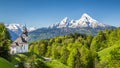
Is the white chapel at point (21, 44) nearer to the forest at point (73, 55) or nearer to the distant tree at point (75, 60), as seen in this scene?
the forest at point (73, 55)

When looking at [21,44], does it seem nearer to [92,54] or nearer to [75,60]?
[75,60]

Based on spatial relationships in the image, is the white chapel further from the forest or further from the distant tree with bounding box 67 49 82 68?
the distant tree with bounding box 67 49 82 68

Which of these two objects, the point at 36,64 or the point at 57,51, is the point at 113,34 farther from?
the point at 36,64

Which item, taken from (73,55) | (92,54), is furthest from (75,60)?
(92,54)

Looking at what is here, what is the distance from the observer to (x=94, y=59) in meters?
139

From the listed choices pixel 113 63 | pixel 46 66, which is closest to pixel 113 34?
pixel 46 66

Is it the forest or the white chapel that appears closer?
the forest

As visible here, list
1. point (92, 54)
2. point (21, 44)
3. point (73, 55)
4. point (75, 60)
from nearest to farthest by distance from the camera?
1. point (75, 60)
2. point (73, 55)
3. point (92, 54)
4. point (21, 44)

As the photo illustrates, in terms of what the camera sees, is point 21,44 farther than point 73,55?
Yes

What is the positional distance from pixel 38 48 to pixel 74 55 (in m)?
64.9

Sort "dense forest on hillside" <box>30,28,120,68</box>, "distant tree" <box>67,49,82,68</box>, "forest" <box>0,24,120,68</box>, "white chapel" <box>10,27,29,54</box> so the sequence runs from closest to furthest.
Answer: "dense forest on hillside" <box>30,28,120,68</box>, "forest" <box>0,24,120,68</box>, "distant tree" <box>67,49,82,68</box>, "white chapel" <box>10,27,29,54</box>

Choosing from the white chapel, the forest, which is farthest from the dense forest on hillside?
the white chapel

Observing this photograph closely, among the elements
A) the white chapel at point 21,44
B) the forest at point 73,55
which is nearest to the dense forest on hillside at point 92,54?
the forest at point 73,55

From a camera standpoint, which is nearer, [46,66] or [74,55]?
[46,66]
